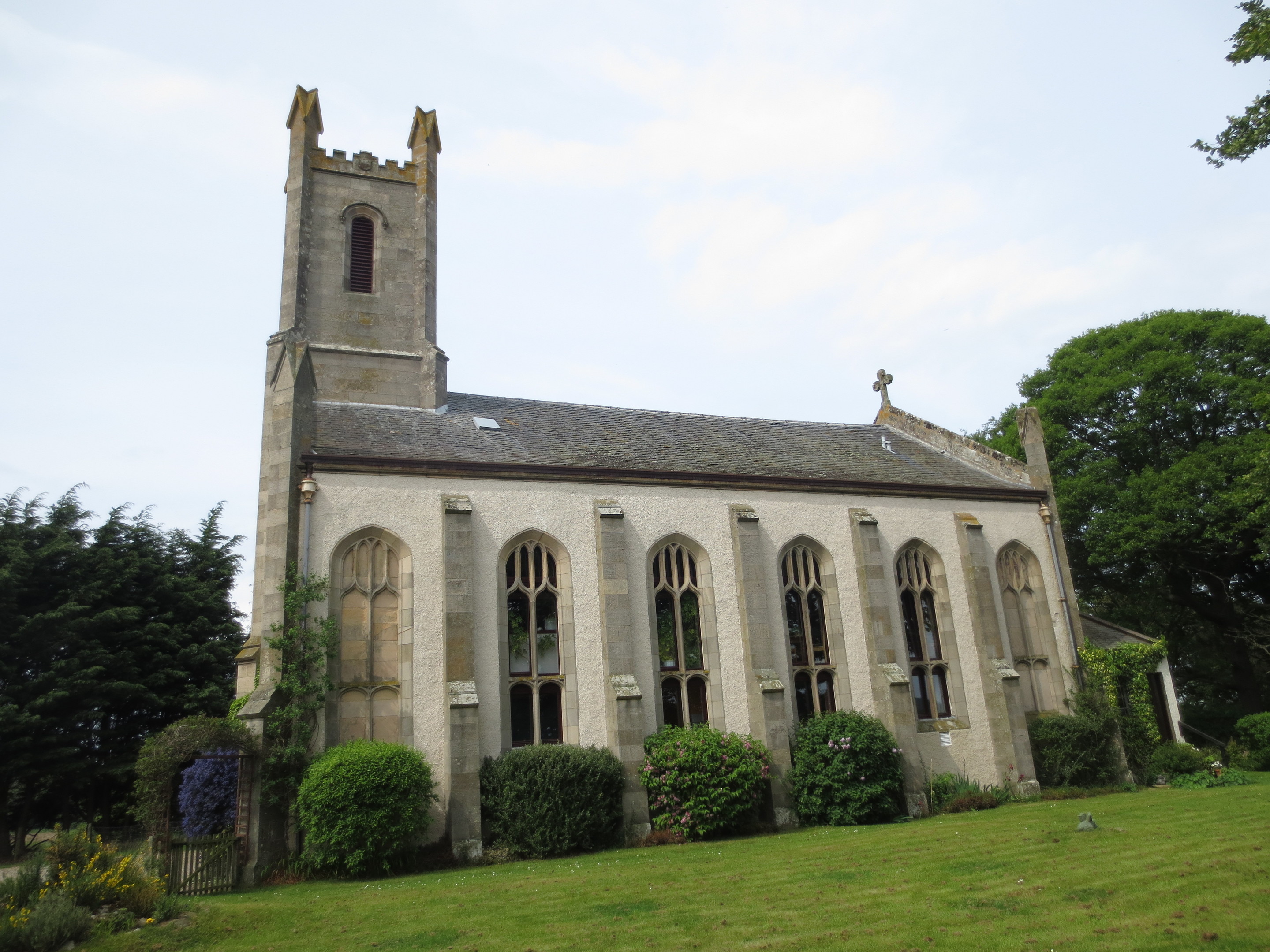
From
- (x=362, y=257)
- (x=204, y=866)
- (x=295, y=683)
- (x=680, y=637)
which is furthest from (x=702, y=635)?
(x=362, y=257)

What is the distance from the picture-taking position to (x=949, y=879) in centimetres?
1150

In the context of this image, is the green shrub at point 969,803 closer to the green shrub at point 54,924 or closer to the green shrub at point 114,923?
the green shrub at point 114,923

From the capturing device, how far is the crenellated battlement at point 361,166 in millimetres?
24469

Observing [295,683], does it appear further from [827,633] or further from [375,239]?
[375,239]

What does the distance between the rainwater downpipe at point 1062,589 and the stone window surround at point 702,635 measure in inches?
412

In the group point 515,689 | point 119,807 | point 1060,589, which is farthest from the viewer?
point 119,807

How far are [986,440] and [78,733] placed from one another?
104ft

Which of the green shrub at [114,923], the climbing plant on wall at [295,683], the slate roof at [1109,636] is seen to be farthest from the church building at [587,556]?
the green shrub at [114,923]

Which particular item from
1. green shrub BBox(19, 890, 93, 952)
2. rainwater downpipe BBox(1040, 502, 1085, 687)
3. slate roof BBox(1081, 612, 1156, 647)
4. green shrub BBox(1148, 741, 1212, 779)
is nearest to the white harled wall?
rainwater downpipe BBox(1040, 502, 1085, 687)

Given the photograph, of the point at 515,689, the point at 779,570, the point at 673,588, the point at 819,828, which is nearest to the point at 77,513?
the point at 515,689

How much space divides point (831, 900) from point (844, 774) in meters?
7.97

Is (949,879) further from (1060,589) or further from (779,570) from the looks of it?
(1060,589)

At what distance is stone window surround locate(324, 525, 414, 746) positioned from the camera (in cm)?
1677

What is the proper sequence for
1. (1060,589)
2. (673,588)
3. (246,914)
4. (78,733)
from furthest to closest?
(1060,589) < (78,733) < (673,588) < (246,914)
